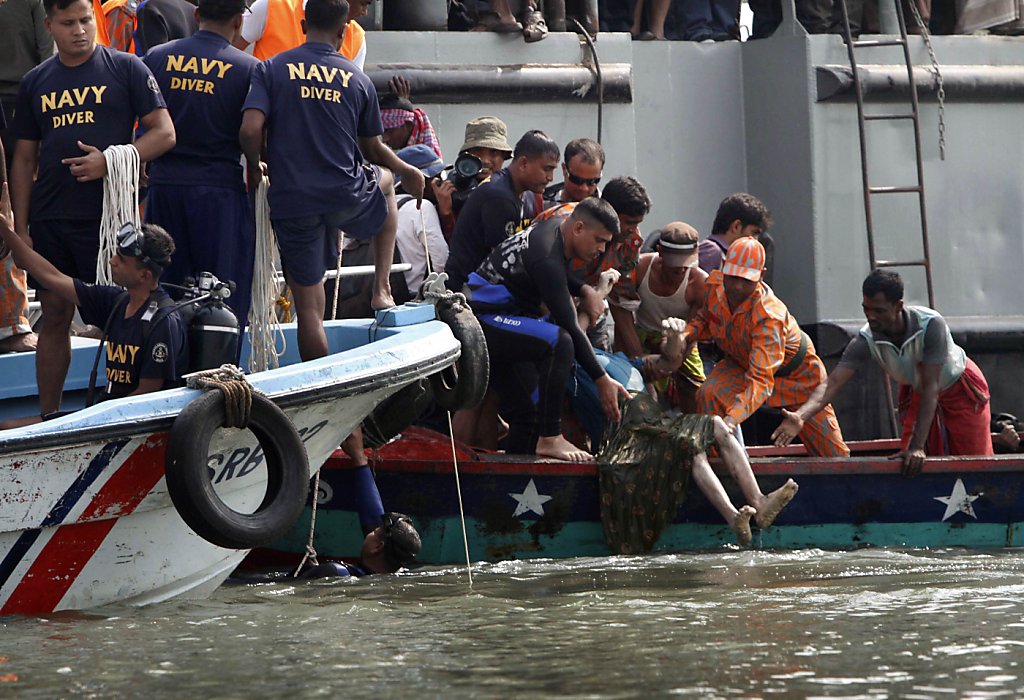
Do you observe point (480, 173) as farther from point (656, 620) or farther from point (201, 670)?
point (201, 670)

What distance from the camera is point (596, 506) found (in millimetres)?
7648

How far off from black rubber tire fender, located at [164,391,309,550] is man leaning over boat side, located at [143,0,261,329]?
1120 millimetres

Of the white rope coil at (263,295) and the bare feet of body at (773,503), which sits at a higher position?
the white rope coil at (263,295)

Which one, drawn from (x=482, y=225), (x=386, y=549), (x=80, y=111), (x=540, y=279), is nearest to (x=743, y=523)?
(x=540, y=279)

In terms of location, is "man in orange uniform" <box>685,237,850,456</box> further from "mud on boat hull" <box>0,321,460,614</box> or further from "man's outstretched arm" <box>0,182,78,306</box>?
"man's outstretched arm" <box>0,182,78,306</box>

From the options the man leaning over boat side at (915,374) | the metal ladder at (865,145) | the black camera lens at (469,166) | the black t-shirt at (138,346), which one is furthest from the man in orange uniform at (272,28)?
the metal ladder at (865,145)

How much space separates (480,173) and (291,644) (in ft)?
11.9

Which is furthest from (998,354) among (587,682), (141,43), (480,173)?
(587,682)

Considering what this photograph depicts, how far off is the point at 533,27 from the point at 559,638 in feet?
16.3

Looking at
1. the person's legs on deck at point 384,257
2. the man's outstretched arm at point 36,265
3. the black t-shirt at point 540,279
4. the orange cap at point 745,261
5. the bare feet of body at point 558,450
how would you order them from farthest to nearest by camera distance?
the orange cap at point 745,261 < the bare feet of body at point 558,450 < the black t-shirt at point 540,279 < the person's legs on deck at point 384,257 < the man's outstretched arm at point 36,265

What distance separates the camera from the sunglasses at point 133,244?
6031 millimetres

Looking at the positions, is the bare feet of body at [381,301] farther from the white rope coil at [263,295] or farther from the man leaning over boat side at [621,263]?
the man leaning over boat side at [621,263]

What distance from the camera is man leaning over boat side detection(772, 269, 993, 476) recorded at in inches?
312

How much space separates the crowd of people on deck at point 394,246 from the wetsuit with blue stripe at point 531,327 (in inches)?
0.4
